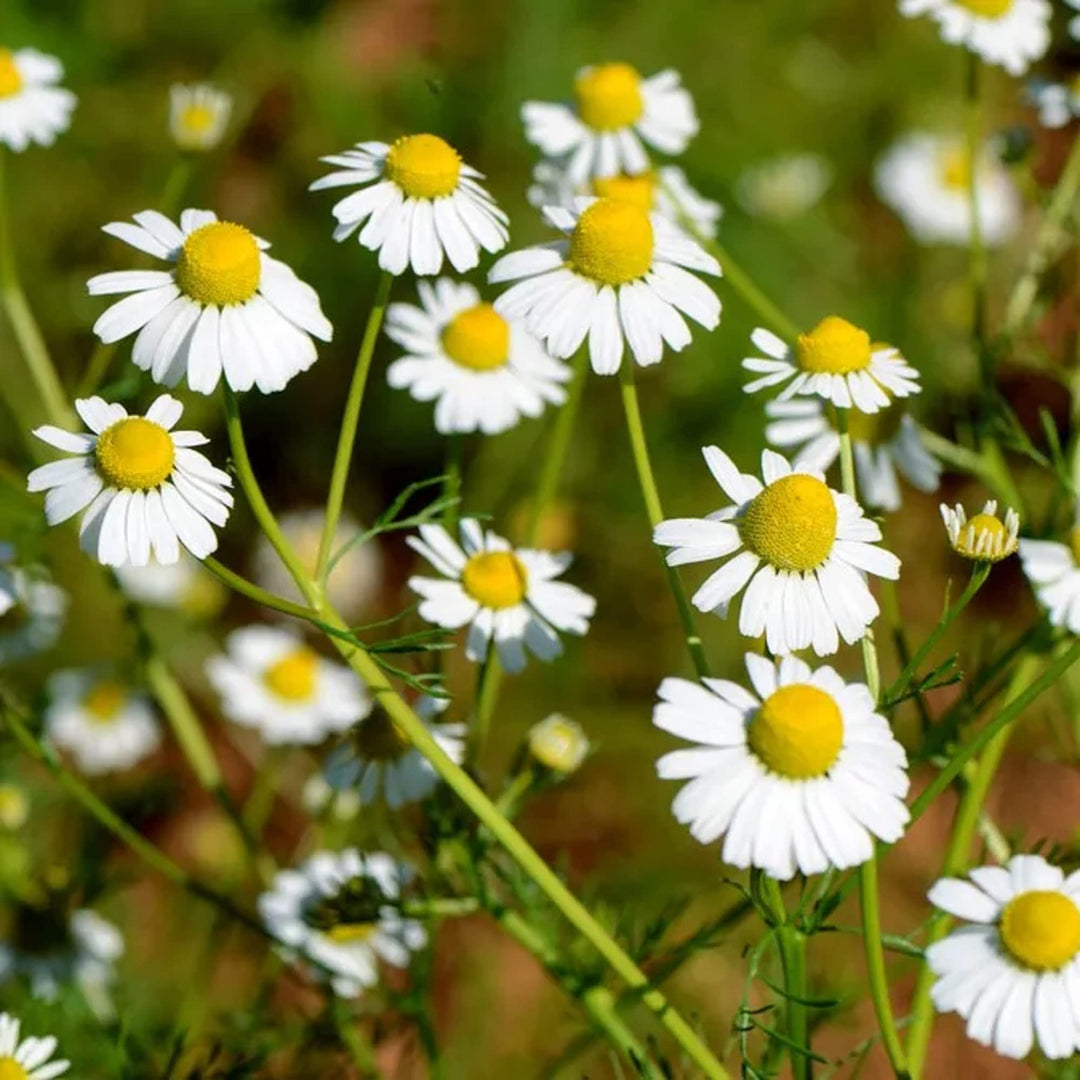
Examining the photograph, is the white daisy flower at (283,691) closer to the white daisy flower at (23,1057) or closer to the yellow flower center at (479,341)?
the yellow flower center at (479,341)

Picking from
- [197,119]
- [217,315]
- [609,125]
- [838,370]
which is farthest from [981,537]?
[197,119]

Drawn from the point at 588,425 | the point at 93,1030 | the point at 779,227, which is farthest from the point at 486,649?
the point at 779,227

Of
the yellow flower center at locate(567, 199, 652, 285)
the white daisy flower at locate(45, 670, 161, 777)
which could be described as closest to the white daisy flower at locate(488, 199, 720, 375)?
the yellow flower center at locate(567, 199, 652, 285)

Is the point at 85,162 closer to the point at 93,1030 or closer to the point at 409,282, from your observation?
the point at 409,282

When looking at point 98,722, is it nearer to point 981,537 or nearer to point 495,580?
point 495,580

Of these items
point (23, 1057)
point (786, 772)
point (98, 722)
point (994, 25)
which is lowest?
point (98, 722)

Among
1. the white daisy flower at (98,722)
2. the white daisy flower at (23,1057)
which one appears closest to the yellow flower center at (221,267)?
the white daisy flower at (23,1057)
